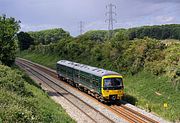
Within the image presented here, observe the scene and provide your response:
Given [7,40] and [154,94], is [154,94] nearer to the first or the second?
[154,94]

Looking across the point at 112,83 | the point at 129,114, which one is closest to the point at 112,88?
the point at 112,83

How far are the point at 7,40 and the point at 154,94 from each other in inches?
899

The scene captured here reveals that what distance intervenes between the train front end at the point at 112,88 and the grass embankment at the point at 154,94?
203 cm

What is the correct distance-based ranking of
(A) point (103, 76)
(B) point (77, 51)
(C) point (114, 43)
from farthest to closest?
(B) point (77, 51)
(C) point (114, 43)
(A) point (103, 76)

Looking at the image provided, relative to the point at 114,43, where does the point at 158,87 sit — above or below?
below

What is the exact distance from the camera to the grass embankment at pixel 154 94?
25775 millimetres

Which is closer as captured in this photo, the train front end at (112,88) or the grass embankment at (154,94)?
the grass embankment at (154,94)

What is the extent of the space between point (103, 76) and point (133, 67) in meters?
10.0

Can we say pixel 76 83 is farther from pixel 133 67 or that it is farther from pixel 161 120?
pixel 161 120

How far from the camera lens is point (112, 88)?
29562 mm

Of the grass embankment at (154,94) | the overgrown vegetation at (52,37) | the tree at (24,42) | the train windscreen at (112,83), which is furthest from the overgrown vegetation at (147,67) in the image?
the overgrown vegetation at (52,37)

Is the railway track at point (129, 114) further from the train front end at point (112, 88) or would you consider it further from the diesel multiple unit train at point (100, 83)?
the diesel multiple unit train at point (100, 83)

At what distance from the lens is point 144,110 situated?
88.7 feet

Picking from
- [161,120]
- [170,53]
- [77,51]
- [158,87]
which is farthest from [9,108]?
[77,51]
